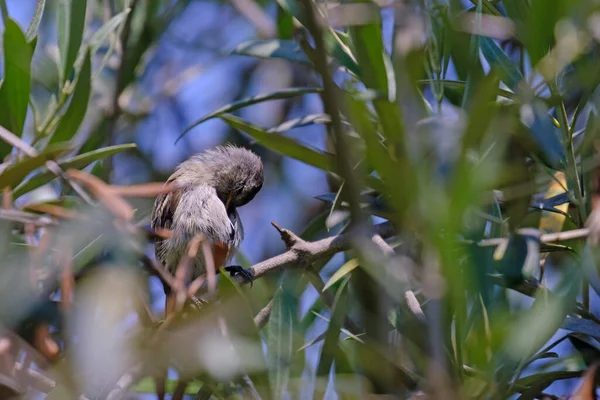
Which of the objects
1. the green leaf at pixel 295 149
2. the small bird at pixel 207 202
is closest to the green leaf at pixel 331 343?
the green leaf at pixel 295 149

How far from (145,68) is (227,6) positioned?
911mm

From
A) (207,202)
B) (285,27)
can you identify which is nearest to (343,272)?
(285,27)

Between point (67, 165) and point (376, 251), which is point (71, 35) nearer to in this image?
point (67, 165)

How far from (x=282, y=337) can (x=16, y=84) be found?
135 cm

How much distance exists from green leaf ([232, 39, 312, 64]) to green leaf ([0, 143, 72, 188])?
1507 mm

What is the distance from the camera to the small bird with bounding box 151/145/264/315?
4402mm

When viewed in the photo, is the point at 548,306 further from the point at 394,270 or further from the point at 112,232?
the point at 112,232

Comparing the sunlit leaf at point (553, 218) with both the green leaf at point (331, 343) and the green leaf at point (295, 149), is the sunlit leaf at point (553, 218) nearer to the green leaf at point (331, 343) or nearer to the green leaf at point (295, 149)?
the green leaf at point (295, 149)

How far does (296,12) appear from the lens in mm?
3139

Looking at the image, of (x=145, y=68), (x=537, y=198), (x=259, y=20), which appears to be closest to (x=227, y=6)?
(x=145, y=68)

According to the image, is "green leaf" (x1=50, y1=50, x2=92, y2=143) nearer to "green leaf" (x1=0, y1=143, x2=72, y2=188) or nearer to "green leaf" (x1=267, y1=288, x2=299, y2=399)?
"green leaf" (x1=0, y1=143, x2=72, y2=188)

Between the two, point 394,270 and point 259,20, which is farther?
point 259,20

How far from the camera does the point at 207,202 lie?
4.58 m

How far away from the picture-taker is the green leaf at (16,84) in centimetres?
272
